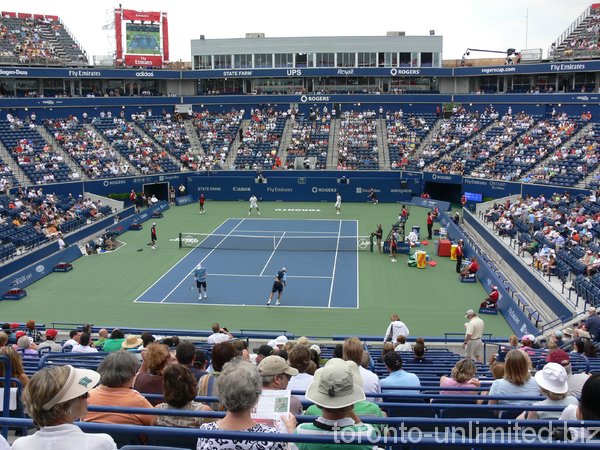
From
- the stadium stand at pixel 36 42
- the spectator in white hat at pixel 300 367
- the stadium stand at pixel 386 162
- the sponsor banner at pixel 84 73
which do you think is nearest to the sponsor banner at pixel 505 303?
the stadium stand at pixel 386 162

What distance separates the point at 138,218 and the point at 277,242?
10.9 m

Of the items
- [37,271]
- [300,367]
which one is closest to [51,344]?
[300,367]

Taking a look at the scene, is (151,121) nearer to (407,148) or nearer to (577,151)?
(407,148)

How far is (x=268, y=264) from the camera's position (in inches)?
1232

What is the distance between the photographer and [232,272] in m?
29.8

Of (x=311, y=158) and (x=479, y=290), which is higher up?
(x=311, y=158)

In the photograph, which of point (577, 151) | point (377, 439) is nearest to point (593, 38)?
point (577, 151)

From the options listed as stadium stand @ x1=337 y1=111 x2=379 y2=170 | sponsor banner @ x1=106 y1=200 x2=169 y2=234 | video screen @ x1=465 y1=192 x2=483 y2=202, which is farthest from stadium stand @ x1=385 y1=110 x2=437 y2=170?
sponsor banner @ x1=106 y1=200 x2=169 y2=234

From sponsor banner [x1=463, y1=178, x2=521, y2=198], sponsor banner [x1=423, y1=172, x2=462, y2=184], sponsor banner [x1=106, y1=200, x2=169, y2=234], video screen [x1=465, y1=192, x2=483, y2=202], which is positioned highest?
sponsor banner [x1=423, y1=172, x2=462, y2=184]

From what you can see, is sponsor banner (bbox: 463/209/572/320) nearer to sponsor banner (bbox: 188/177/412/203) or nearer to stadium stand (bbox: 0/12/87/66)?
sponsor banner (bbox: 188/177/412/203)

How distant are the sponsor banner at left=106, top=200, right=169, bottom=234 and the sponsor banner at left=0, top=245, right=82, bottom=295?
4860mm

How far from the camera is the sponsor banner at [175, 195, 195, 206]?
50000 millimetres

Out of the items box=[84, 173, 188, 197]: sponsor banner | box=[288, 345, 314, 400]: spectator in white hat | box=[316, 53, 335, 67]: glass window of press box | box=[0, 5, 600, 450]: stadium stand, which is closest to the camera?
box=[288, 345, 314, 400]: spectator in white hat

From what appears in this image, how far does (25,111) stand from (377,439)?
54.4m
